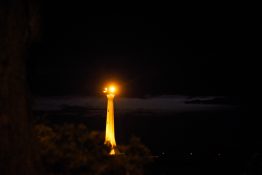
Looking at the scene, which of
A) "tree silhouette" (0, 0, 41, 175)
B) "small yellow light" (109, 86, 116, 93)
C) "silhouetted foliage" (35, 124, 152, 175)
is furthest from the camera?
"small yellow light" (109, 86, 116, 93)

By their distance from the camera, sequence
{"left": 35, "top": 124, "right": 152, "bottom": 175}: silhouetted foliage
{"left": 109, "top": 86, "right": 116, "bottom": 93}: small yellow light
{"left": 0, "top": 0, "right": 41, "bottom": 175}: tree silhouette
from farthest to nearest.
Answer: {"left": 109, "top": 86, "right": 116, "bottom": 93}: small yellow light → {"left": 35, "top": 124, "right": 152, "bottom": 175}: silhouetted foliage → {"left": 0, "top": 0, "right": 41, "bottom": 175}: tree silhouette

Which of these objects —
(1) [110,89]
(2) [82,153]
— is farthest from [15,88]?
(1) [110,89]

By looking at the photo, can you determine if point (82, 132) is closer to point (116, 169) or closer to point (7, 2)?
point (116, 169)

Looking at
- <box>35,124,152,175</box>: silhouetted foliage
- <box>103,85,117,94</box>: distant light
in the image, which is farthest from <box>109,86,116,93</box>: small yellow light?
<box>35,124,152,175</box>: silhouetted foliage

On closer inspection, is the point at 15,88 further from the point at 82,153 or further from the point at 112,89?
the point at 112,89

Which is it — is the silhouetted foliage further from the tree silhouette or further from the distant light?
the distant light

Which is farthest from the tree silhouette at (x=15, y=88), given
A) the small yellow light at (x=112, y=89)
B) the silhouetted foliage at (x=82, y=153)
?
the small yellow light at (x=112, y=89)

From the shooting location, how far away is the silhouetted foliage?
7.93m

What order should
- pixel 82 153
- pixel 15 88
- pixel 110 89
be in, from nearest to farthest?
pixel 15 88
pixel 82 153
pixel 110 89

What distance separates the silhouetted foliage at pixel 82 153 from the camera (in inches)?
312

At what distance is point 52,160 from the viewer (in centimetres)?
788

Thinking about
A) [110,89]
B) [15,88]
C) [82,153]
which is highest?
[110,89]

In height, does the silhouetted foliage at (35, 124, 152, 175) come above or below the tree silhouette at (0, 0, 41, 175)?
below

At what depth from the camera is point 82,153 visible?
8.27m
